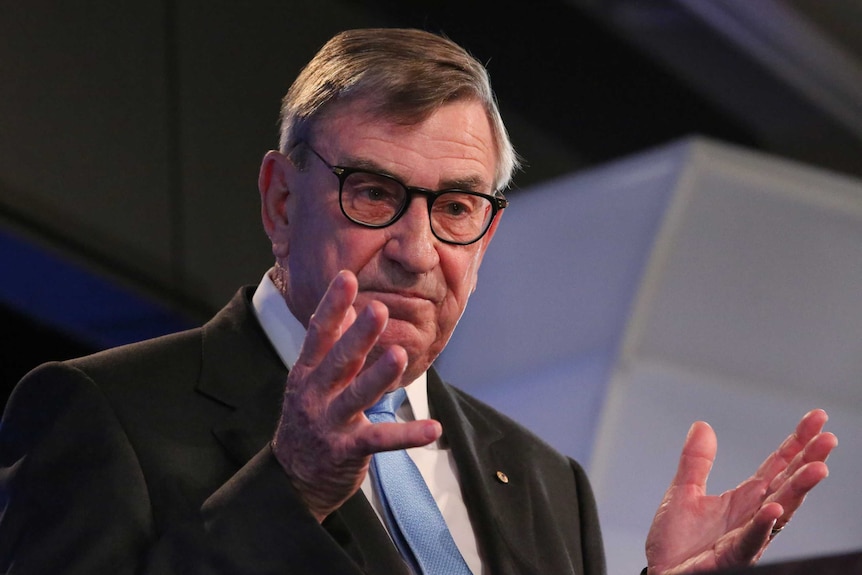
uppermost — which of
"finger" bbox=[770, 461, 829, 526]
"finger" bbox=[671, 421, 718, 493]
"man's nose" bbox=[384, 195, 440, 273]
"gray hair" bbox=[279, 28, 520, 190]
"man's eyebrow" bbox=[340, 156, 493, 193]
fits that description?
"gray hair" bbox=[279, 28, 520, 190]

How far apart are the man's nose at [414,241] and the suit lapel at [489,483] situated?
0.92ft

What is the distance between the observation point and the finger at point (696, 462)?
159 centimetres

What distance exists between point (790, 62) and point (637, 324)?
107cm

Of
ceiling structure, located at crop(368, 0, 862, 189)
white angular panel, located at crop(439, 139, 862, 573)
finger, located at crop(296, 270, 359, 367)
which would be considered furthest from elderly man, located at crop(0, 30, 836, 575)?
ceiling structure, located at crop(368, 0, 862, 189)

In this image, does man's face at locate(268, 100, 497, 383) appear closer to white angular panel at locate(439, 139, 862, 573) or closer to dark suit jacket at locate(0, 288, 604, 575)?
dark suit jacket at locate(0, 288, 604, 575)

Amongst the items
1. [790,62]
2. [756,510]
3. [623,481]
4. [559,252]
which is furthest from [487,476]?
[790,62]

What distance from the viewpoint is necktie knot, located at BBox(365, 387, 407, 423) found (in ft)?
5.16

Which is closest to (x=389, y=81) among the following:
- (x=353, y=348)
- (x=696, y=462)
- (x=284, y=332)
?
(x=284, y=332)

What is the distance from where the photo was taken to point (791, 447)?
1539mm

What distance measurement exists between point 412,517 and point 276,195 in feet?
1.50

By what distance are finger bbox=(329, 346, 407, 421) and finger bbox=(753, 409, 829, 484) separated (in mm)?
573

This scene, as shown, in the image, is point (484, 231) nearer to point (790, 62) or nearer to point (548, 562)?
point (548, 562)

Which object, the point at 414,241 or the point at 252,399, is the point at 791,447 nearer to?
the point at 414,241

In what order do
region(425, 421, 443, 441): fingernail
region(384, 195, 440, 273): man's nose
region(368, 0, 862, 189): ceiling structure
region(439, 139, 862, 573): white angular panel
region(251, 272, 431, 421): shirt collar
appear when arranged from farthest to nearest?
1. region(368, 0, 862, 189): ceiling structure
2. region(439, 139, 862, 573): white angular panel
3. region(251, 272, 431, 421): shirt collar
4. region(384, 195, 440, 273): man's nose
5. region(425, 421, 443, 441): fingernail
